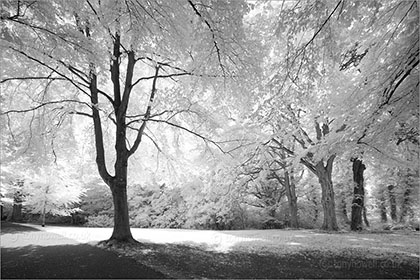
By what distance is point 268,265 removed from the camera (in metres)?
6.25

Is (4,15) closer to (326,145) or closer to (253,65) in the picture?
(253,65)

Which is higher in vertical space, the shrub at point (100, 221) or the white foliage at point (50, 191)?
the white foliage at point (50, 191)

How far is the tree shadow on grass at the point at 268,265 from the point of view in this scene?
545 cm

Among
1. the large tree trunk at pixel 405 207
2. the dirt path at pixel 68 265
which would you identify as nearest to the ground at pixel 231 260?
the dirt path at pixel 68 265

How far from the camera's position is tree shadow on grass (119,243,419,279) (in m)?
5.45

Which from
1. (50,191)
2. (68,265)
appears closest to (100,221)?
(50,191)

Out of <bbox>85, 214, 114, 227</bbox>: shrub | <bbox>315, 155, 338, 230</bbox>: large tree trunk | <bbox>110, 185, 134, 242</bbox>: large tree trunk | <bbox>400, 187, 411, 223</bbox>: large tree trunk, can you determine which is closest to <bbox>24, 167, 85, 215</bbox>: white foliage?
<bbox>85, 214, 114, 227</bbox>: shrub

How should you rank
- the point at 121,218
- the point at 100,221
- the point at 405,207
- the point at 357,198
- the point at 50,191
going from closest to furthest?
the point at 121,218
the point at 357,198
the point at 50,191
the point at 405,207
the point at 100,221

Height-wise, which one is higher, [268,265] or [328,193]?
[328,193]

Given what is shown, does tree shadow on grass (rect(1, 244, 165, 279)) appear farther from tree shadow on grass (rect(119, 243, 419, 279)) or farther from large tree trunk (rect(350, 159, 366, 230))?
large tree trunk (rect(350, 159, 366, 230))

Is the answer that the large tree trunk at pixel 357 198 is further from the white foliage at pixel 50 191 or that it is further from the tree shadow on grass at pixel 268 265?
the white foliage at pixel 50 191

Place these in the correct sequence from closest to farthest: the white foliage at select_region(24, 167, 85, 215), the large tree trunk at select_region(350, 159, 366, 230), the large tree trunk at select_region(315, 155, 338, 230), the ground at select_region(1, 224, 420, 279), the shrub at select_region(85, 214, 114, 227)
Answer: the ground at select_region(1, 224, 420, 279), the large tree trunk at select_region(315, 155, 338, 230), the large tree trunk at select_region(350, 159, 366, 230), the white foliage at select_region(24, 167, 85, 215), the shrub at select_region(85, 214, 114, 227)

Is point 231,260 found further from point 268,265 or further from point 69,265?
point 69,265

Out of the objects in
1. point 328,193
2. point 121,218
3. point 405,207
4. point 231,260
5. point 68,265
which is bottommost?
point 68,265
